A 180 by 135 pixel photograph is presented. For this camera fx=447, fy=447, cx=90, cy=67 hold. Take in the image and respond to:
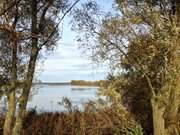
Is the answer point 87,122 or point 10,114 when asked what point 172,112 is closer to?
point 87,122

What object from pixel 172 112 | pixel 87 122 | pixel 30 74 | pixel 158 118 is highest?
pixel 30 74

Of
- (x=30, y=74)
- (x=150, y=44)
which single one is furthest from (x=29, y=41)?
(x=150, y=44)

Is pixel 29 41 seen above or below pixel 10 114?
above

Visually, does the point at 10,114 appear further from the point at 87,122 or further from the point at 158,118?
the point at 158,118

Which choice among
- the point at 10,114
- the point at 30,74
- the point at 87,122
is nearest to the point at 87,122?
the point at 87,122

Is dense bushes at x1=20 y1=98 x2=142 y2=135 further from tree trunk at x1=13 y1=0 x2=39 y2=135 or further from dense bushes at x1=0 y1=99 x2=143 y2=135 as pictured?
tree trunk at x1=13 y1=0 x2=39 y2=135

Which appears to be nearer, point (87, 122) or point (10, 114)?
point (10, 114)

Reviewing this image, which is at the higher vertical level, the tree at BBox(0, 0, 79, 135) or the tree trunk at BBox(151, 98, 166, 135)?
the tree at BBox(0, 0, 79, 135)

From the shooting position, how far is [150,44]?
14.1 m

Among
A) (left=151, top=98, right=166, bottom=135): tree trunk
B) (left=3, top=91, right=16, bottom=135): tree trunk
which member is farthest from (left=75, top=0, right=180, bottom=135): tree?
(left=3, top=91, right=16, bottom=135): tree trunk

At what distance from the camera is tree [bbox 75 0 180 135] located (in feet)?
46.0

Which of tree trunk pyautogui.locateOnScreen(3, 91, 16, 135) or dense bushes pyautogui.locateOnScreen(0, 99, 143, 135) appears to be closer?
tree trunk pyautogui.locateOnScreen(3, 91, 16, 135)

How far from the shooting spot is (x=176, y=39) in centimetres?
1364

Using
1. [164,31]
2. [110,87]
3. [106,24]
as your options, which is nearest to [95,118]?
[110,87]
